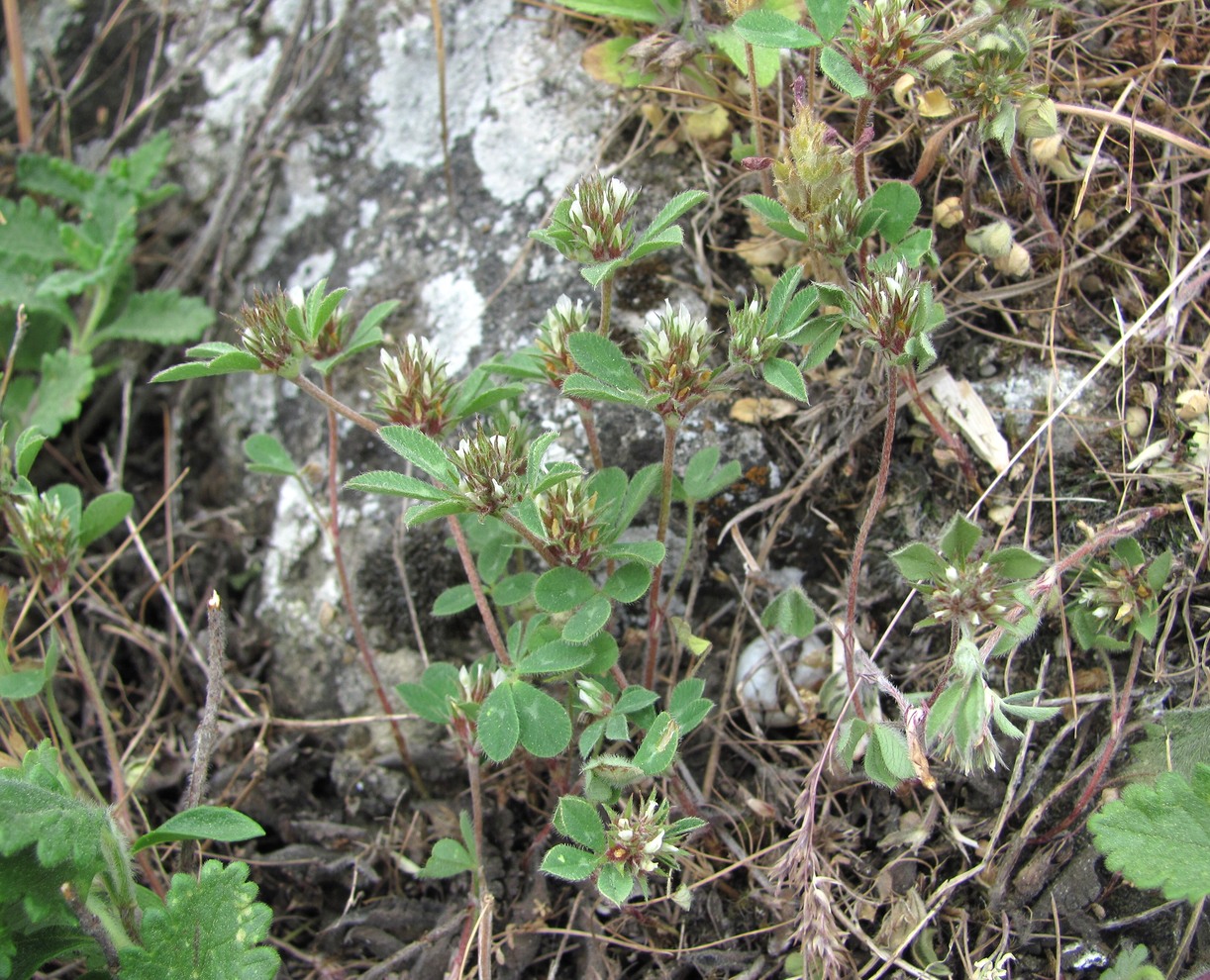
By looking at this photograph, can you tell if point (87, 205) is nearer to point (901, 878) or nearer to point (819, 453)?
point (819, 453)

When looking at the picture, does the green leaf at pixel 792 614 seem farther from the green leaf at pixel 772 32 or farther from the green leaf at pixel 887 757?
the green leaf at pixel 772 32

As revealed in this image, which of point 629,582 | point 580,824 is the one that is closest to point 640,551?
point 629,582

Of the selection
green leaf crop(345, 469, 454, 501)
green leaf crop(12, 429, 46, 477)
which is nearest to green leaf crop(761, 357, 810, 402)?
green leaf crop(345, 469, 454, 501)

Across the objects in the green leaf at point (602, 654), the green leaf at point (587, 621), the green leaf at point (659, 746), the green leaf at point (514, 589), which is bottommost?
the green leaf at point (659, 746)

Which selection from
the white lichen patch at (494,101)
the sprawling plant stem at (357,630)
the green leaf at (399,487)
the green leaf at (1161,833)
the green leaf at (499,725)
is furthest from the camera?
the white lichen patch at (494,101)

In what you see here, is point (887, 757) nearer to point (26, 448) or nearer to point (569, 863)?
point (569, 863)

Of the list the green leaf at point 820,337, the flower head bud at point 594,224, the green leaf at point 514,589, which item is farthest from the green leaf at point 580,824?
the flower head bud at point 594,224
